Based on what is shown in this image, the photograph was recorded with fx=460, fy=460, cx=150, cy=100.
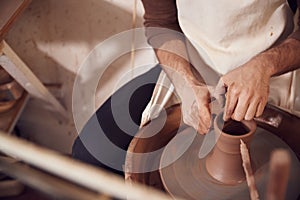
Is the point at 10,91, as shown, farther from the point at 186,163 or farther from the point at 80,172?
the point at 80,172

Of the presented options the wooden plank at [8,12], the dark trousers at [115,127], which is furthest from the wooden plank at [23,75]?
the dark trousers at [115,127]

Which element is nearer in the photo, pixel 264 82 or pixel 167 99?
pixel 264 82

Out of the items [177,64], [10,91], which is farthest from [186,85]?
[10,91]

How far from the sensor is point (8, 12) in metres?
1.26

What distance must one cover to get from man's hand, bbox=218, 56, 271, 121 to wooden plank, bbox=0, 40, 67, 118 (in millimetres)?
723

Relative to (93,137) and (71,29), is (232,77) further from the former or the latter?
(71,29)

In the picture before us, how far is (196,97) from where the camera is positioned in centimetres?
111

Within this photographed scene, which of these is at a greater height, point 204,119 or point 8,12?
point 8,12

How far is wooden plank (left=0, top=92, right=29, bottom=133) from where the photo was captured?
5.39 ft

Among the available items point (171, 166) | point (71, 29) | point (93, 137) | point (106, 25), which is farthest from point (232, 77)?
point (71, 29)

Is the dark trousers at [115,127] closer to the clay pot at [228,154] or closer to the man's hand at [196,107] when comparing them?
the man's hand at [196,107]

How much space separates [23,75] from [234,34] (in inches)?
29.5

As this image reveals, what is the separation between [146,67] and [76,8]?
0.32 metres

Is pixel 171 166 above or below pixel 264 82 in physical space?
below
